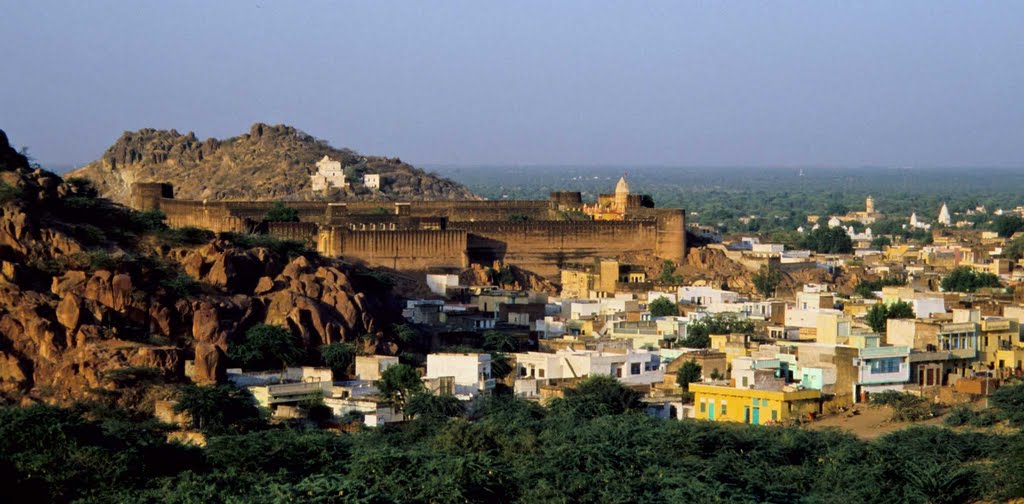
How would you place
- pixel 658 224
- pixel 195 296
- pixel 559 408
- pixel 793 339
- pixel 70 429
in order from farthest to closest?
pixel 658 224
pixel 793 339
pixel 195 296
pixel 559 408
pixel 70 429

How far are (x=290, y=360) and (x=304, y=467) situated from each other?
8064mm

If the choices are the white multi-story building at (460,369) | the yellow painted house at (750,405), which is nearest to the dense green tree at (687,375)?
the yellow painted house at (750,405)

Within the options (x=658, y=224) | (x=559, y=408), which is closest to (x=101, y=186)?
(x=658, y=224)

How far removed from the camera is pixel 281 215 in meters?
64.4

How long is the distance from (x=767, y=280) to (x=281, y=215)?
14.7 metres

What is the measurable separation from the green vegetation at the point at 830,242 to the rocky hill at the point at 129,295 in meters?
40.4

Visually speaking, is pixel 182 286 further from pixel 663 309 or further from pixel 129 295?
pixel 663 309

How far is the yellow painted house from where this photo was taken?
36094 mm

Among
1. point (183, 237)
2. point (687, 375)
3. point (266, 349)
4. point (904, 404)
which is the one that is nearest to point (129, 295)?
point (266, 349)

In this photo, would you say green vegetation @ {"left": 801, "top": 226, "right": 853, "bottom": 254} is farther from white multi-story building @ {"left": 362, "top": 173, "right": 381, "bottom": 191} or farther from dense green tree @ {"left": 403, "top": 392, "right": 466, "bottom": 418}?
dense green tree @ {"left": 403, "top": 392, "right": 466, "bottom": 418}

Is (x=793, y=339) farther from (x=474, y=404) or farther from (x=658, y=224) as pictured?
(x=658, y=224)

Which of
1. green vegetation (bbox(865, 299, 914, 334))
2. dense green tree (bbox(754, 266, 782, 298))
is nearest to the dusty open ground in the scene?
green vegetation (bbox(865, 299, 914, 334))

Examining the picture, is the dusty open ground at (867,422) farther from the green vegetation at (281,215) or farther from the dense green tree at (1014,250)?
the dense green tree at (1014,250)

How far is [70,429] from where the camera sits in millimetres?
28906
